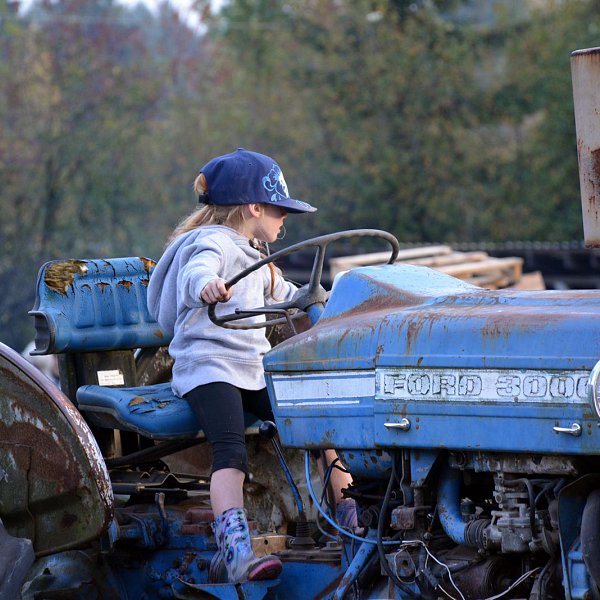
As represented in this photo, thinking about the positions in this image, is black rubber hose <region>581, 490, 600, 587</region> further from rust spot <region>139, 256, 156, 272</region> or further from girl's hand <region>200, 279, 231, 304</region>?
rust spot <region>139, 256, 156, 272</region>

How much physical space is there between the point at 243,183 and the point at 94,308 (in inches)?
31.9

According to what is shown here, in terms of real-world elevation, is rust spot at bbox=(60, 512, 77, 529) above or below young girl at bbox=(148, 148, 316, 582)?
below

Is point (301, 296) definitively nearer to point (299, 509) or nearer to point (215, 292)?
point (215, 292)

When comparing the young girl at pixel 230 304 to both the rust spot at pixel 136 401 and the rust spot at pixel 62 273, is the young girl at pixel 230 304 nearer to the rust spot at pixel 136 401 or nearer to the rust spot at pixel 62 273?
the rust spot at pixel 136 401

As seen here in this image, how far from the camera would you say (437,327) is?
323cm

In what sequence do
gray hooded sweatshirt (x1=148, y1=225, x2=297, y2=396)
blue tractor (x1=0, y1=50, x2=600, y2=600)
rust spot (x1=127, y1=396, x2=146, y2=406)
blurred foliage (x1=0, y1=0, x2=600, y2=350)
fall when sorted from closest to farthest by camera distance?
blue tractor (x1=0, y1=50, x2=600, y2=600), gray hooded sweatshirt (x1=148, y1=225, x2=297, y2=396), rust spot (x1=127, y1=396, x2=146, y2=406), blurred foliage (x1=0, y1=0, x2=600, y2=350)

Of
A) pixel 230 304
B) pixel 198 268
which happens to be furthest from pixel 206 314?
pixel 198 268

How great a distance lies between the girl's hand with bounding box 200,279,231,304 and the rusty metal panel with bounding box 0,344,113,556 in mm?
591

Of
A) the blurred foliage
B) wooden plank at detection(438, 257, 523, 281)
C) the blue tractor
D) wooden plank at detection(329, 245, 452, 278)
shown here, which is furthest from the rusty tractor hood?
the blurred foliage

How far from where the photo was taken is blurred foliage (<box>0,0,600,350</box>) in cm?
2159

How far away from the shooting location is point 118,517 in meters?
4.23

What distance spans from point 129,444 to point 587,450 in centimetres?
218

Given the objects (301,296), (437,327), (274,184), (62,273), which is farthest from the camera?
(62,273)

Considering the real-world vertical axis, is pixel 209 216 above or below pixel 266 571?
above
